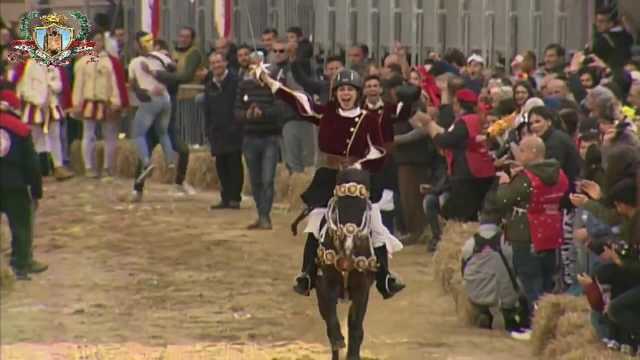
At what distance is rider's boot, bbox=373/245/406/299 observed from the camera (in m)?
10.6

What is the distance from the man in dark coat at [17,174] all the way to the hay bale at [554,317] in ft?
16.7

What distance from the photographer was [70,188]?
21.2 m

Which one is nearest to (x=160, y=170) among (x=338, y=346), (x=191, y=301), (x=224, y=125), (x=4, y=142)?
(x=224, y=125)

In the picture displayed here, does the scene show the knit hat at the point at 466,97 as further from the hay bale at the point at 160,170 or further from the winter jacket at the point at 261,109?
the hay bale at the point at 160,170

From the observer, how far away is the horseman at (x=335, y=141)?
425 inches

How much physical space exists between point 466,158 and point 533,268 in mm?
2911

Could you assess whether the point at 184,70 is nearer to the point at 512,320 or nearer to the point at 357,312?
the point at 512,320

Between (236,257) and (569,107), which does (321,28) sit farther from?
(569,107)

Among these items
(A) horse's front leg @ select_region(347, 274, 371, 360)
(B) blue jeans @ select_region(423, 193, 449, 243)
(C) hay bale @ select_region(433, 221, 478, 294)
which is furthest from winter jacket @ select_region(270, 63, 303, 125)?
(A) horse's front leg @ select_region(347, 274, 371, 360)

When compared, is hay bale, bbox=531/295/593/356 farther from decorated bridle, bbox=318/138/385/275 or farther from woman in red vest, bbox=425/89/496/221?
woman in red vest, bbox=425/89/496/221

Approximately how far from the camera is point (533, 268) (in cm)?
1118

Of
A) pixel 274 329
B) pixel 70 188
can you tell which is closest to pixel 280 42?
pixel 70 188

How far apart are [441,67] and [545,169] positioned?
5.94 metres

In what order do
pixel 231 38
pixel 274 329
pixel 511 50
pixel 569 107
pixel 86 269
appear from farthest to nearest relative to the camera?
pixel 231 38, pixel 511 50, pixel 86 269, pixel 569 107, pixel 274 329
